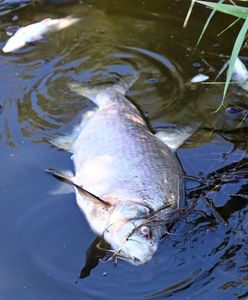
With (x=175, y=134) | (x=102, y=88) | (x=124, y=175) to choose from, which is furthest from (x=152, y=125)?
(x=124, y=175)

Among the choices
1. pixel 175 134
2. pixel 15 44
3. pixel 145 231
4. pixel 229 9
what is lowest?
pixel 175 134

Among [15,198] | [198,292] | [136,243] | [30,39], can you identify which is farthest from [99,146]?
[30,39]

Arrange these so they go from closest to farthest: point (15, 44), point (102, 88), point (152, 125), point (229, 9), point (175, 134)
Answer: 1. point (229, 9)
2. point (175, 134)
3. point (152, 125)
4. point (102, 88)
5. point (15, 44)

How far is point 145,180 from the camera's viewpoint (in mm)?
3574

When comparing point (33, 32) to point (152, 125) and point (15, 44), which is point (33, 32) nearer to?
point (15, 44)

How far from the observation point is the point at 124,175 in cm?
364

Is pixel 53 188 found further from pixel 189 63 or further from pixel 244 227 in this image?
pixel 189 63

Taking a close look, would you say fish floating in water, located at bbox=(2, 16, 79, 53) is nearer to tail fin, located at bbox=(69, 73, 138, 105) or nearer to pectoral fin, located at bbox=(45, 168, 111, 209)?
tail fin, located at bbox=(69, 73, 138, 105)

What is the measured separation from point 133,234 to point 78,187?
40 centimetres

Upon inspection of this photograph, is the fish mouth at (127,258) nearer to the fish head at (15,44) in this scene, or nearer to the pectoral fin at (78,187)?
the pectoral fin at (78,187)

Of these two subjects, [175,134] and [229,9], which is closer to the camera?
[229,9]

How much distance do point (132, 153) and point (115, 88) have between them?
946mm

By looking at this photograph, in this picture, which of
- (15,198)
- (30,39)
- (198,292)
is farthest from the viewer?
(30,39)

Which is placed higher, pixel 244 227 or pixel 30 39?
pixel 30 39
